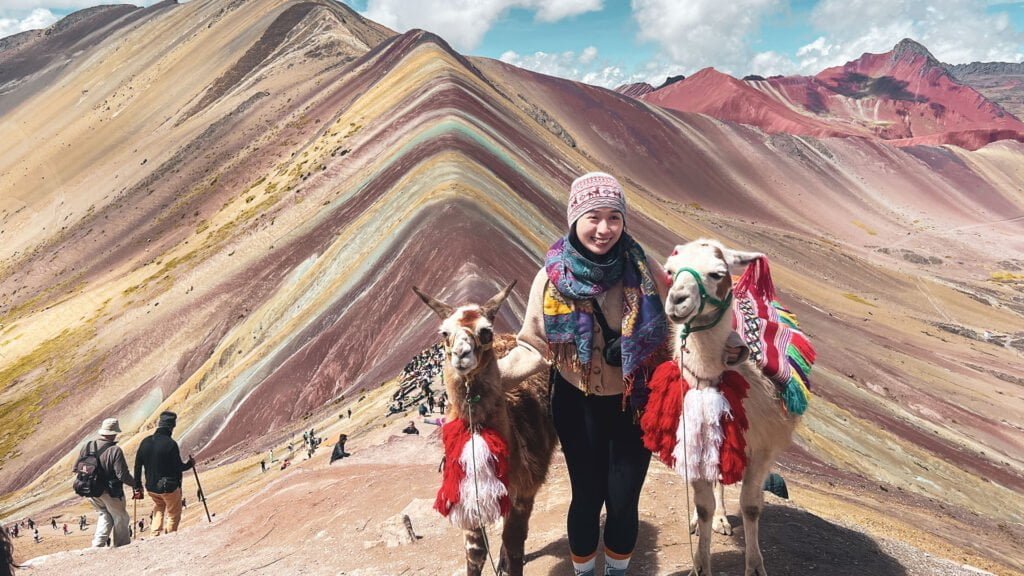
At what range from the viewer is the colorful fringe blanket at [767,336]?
4074 mm

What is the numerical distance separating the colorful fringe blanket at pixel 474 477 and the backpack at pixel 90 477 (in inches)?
239

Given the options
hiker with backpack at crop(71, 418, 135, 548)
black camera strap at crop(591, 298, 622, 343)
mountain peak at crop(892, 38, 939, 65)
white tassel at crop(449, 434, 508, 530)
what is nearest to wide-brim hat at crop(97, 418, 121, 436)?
hiker with backpack at crop(71, 418, 135, 548)

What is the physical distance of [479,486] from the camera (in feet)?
11.9

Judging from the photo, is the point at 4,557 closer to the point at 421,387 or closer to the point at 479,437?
the point at 479,437

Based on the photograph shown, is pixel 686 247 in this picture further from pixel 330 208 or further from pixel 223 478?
pixel 330 208

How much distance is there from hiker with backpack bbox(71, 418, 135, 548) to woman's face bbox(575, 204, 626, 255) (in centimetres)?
696

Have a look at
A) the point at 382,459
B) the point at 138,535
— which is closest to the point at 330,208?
the point at 138,535

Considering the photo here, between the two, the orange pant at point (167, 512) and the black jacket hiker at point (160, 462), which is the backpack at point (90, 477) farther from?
the orange pant at point (167, 512)

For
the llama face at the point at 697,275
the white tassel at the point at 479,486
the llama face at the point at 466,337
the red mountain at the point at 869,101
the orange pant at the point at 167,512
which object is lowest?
the orange pant at the point at 167,512

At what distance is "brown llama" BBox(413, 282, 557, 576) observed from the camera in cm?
362

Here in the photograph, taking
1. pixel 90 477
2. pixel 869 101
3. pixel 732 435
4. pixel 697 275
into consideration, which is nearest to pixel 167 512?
pixel 90 477

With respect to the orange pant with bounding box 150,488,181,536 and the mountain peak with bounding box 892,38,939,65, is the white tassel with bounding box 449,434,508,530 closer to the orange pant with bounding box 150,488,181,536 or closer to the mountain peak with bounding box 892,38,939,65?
the orange pant with bounding box 150,488,181,536

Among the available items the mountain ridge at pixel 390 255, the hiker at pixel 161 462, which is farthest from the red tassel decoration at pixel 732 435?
the hiker at pixel 161 462

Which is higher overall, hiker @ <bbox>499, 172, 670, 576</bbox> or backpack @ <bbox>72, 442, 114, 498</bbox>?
hiker @ <bbox>499, 172, 670, 576</bbox>
